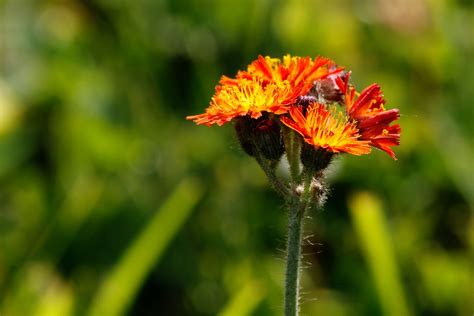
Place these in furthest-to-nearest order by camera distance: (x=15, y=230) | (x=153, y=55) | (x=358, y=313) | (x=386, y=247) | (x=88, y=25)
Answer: (x=88, y=25) < (x=153, y=55) < (x=15, y=230) < (x=358, y=313) < (x=386, y=247)

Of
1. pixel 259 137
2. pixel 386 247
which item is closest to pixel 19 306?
pixel 386 247

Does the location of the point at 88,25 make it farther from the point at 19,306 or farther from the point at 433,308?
the point at 433,308

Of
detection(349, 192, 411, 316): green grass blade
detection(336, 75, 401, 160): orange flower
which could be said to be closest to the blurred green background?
detection(349, 192, 411, 316): green grass blade

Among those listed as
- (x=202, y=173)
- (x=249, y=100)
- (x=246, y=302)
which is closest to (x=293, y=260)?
(x=249, y=100)

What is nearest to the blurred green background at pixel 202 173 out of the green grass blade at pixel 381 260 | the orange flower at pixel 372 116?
the green grass blade at pixel 381 260

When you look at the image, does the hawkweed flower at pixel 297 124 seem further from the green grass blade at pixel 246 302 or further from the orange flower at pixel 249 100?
the green grass blade at pixel 246 302

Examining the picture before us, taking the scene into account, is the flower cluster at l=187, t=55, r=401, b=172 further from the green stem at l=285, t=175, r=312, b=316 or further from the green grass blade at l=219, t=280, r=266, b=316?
the green grass blade at l=219, t=280, r=266, b=316

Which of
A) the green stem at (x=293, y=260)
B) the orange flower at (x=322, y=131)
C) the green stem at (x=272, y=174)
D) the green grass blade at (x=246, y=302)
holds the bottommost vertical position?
the green grass blade at (x=246, y=302)
